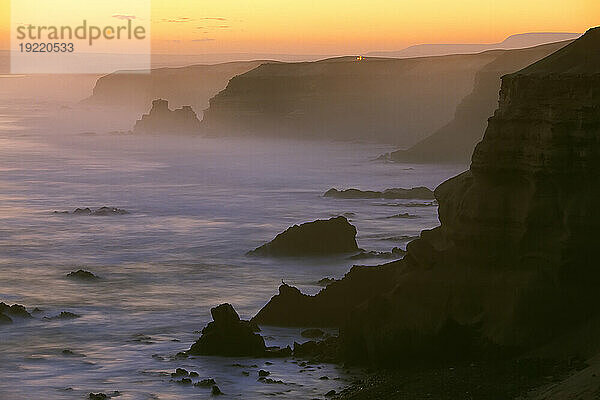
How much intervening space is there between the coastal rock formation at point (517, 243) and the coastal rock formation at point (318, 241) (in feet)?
102

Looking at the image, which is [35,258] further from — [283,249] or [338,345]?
[338,345]

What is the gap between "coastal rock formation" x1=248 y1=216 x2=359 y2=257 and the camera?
243 feet

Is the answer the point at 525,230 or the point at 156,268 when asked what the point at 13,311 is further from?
the point at 525,230

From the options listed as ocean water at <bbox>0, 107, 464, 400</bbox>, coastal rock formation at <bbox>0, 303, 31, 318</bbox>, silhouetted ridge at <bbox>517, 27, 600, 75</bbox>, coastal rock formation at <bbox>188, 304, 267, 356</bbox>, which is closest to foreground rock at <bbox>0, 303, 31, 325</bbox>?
coastal rock formation at <bbox>0, 303, 31, 318</bbox>

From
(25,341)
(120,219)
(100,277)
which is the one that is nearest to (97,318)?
(25,341)

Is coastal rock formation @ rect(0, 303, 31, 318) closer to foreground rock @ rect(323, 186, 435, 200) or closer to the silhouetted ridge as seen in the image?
the silhouetted ridge

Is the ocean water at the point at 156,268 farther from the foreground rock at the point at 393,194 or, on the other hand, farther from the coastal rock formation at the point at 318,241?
the foreground rock at the point at 393,194

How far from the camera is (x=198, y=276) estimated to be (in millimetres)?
69938

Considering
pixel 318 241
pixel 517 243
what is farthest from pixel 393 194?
pixel 517 243

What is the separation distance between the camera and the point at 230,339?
46.3 m

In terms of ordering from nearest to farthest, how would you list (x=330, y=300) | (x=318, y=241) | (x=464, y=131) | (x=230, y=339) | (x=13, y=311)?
(x=230, y=339), (x=330, y=300), (x=13, y=311), (x=318, y=241), (x=464, y=131)

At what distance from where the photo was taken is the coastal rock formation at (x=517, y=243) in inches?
1551

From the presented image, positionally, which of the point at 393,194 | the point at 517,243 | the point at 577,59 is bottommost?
the point at 393,194

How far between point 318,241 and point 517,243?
1360 inches
